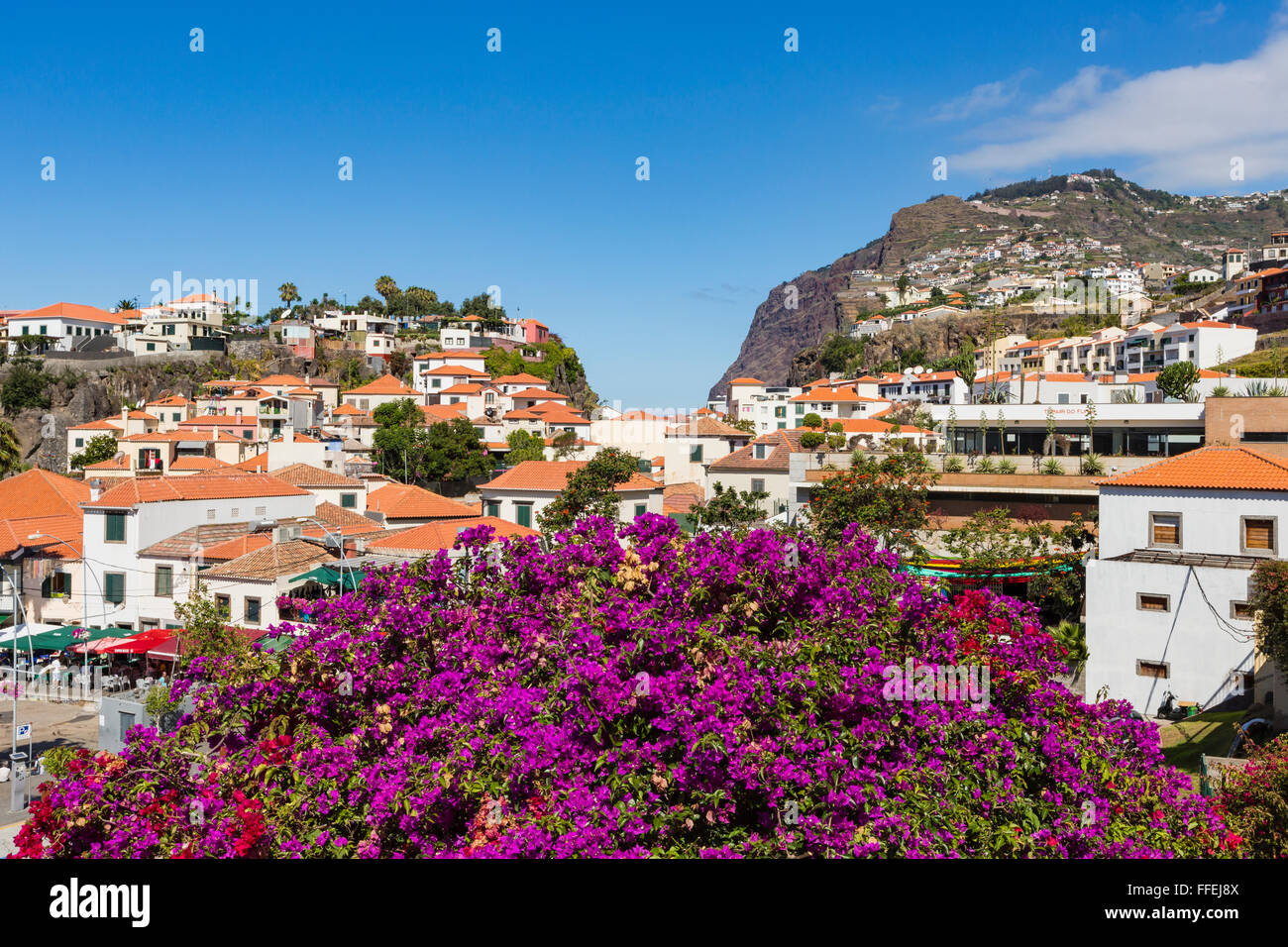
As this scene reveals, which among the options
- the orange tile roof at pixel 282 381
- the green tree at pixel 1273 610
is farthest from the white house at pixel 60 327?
the green tree at pixel 1273 610

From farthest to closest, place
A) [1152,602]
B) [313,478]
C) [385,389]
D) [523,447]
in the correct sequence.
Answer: [385,389] → [523,447] → [313,478] → [1152,602]

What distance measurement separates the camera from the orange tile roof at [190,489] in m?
33.7

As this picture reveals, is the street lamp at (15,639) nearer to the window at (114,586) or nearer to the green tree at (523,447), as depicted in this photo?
the window at (114,586)

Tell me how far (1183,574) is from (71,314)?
121 metres

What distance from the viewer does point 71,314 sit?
362ft

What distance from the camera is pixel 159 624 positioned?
3272 centimetres

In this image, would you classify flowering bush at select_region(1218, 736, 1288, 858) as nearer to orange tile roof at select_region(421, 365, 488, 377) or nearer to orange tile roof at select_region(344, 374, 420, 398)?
orange tile roof at select_region(344, 374, 420, 398)

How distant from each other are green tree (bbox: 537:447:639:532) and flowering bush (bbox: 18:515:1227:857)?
30166 mm

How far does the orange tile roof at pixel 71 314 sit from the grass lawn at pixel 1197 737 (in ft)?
401

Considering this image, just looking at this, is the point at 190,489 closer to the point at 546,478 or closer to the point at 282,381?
the point at 546,478

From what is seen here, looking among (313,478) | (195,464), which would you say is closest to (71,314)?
(195,464)

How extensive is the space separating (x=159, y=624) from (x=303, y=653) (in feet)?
93.8

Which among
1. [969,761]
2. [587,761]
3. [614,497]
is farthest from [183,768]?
[614,497]
